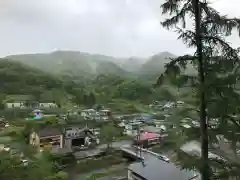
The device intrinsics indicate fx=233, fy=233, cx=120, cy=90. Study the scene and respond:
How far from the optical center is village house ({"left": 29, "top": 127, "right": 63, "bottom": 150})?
1163 cm

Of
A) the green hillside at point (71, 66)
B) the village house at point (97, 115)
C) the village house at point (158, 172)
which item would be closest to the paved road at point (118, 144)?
the village house at point (158, 172)

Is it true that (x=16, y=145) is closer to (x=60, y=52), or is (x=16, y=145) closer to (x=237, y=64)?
(x=237, y=64)

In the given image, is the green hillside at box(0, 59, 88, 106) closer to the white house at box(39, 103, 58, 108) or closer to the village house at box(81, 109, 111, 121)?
the white house at box(39, 103, 58, 108)

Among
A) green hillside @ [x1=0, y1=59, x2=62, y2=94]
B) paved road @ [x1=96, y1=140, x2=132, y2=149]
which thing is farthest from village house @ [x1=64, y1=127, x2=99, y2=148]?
green hillside @ [x1=0, y1=59, x2=62, y2=94]

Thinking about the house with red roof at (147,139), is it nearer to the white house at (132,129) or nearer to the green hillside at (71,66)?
the white house at (132,129)

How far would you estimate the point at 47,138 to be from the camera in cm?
1200

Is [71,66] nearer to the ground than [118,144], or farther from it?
farther from it

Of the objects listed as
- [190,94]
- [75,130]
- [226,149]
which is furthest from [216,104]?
[75,130]

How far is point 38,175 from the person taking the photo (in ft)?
20.9

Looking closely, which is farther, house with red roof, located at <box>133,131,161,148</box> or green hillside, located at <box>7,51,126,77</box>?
green hillside, located at <box>7,51,126,77</box>

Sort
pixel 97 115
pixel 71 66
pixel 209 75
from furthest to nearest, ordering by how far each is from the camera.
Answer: pixel 71 66 → pixel 97 115 → pixel 209 75

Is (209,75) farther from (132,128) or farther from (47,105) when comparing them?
(47,105)

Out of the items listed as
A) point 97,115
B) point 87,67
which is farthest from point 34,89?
point 87,67

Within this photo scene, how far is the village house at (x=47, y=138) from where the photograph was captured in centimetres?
1163
